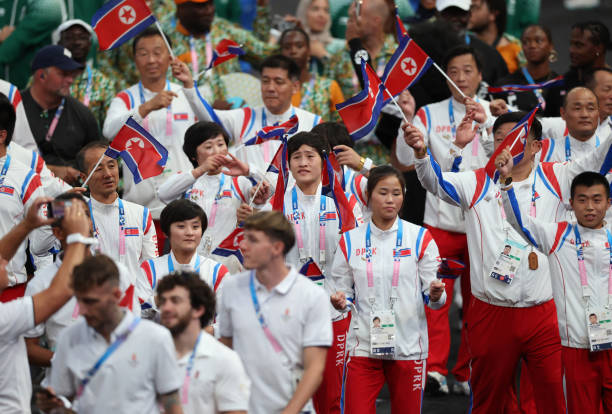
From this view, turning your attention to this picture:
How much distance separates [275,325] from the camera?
5.52m

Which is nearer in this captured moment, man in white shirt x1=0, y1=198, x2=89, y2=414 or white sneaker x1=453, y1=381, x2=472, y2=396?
man in white shirt x1=0, y1=198, x2=89, y2=414

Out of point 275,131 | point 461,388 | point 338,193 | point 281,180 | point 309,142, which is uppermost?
point 275,131

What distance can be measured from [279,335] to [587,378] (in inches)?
114

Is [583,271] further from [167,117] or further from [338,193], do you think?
[167,117]

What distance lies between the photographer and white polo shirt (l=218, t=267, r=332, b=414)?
552cm

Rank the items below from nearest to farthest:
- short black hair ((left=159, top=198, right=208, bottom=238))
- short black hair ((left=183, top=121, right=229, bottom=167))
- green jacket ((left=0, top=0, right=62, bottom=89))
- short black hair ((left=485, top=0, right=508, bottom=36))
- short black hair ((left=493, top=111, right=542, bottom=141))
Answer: short black hair ((left=159, top=198, right=208, bottom=238)), short black hair ((left=493, top=111, right=542, bottom=141)), short black hair ((left=183, top=121, right=229, bottom=167)), green jacket ((left=0, top=0, right=62, bottom=89)), short black hair ((left=485, top=0, right=508, bottom=36))

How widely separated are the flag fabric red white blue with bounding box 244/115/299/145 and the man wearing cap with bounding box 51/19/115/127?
2.56 metres

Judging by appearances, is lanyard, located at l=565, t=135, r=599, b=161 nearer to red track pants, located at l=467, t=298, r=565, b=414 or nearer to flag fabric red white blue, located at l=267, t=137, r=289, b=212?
red track pants, located at l=467, t=298, r=565, b=414

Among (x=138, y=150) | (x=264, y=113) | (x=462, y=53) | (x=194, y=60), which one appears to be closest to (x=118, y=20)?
(x=194, y=60)

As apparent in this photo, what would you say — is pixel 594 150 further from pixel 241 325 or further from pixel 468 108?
pixel 241 325

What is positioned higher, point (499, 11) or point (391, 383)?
point (499, 11)

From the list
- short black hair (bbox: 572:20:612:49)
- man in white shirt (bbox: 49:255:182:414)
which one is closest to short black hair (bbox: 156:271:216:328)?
man in white shirt (bbox: 49:255:182:414)

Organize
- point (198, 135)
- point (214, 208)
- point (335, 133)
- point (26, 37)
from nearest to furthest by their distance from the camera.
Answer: point (214, 208) < point (198, 135) < point (335, 133) < point (26, 37)

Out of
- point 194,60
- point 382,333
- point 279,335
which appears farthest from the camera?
point 194,60
